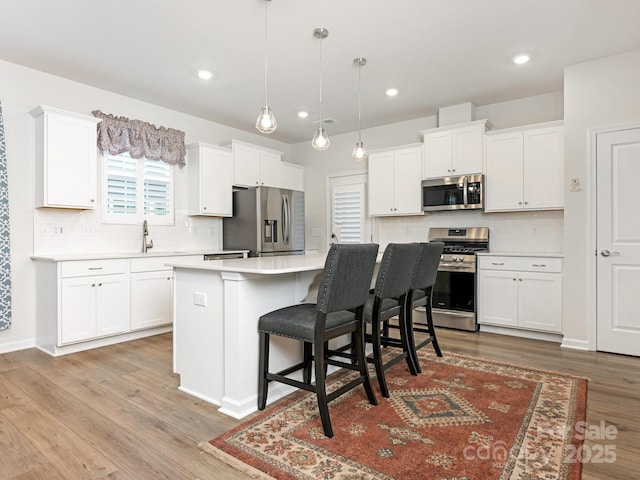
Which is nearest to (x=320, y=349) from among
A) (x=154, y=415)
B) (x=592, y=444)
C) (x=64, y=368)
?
(x=154, y=415)

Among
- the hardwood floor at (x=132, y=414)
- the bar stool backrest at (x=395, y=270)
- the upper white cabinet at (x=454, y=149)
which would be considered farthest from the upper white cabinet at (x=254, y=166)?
the bar stool backrest at (x=395, y=270)

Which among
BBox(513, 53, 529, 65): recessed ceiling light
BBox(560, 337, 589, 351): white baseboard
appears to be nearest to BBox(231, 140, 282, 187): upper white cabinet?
BBox(513, 53, 529, 65): recessed ceiling light

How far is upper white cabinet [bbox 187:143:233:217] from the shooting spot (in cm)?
490

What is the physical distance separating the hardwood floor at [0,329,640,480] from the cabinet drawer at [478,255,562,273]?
0.83 meters

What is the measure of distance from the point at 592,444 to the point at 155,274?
13.0 ft

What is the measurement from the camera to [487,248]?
458 cm

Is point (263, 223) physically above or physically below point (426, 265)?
above

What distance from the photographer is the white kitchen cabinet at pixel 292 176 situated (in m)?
6.04

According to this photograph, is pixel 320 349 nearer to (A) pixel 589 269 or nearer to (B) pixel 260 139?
(A) pixel 589 269

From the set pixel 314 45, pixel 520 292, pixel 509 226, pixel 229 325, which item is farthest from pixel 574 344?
pixel 314 45

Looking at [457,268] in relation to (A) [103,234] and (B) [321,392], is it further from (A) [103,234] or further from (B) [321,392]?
(A) [103,234]

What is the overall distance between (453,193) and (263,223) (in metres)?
2.49

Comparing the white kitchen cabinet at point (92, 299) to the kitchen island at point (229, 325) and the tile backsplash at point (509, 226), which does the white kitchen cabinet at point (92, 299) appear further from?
the tile backsplash at point (509, 226)

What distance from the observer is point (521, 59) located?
11.5ft
